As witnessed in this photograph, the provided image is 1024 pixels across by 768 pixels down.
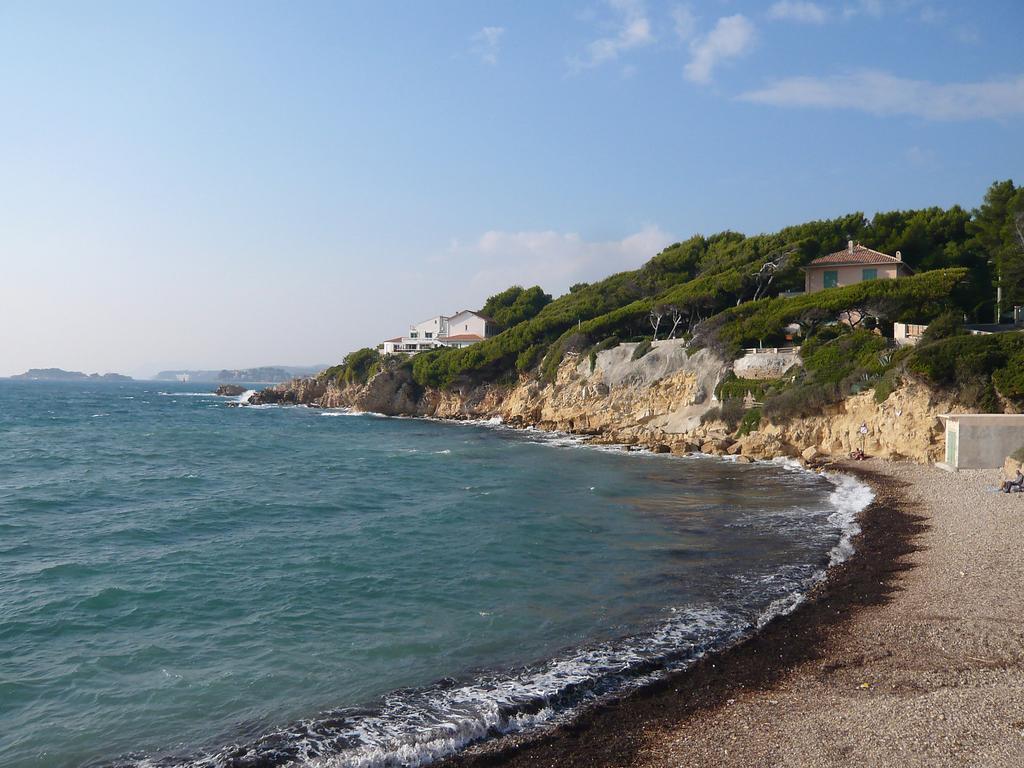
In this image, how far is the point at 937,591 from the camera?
1266 centimetres

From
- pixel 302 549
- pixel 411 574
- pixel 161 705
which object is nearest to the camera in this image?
pixel 161 705

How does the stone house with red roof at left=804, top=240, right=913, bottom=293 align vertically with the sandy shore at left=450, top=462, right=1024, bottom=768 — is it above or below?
above

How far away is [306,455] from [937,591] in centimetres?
3209

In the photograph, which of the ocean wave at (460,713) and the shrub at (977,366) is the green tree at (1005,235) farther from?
the ocean wave at (460,713)

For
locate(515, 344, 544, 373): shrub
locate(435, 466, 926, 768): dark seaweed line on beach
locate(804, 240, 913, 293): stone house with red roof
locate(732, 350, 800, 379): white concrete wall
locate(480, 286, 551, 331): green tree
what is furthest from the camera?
locate(480, 286, 551, 331): green tree

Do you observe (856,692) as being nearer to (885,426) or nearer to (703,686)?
(703,686)

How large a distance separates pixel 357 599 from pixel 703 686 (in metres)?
7.28

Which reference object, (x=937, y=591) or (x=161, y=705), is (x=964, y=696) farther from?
(x=161, y=705)

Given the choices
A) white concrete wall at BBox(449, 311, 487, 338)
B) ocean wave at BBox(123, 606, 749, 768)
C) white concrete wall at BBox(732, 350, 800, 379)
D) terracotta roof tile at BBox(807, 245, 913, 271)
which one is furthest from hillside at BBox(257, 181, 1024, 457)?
ocean wave at BBox(123, 606, 749, 768)

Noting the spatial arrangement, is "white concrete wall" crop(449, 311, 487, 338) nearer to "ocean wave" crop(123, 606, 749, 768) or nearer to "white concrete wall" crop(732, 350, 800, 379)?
"white concrete wall" crop(732, 350, 800, 379)

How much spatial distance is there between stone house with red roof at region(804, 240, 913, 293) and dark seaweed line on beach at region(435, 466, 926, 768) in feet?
125

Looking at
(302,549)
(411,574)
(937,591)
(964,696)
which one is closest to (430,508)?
(302,549)

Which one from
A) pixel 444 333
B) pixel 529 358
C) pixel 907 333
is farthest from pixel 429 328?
pixel 907 333

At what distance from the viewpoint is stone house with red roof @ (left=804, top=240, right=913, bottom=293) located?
47.3m
